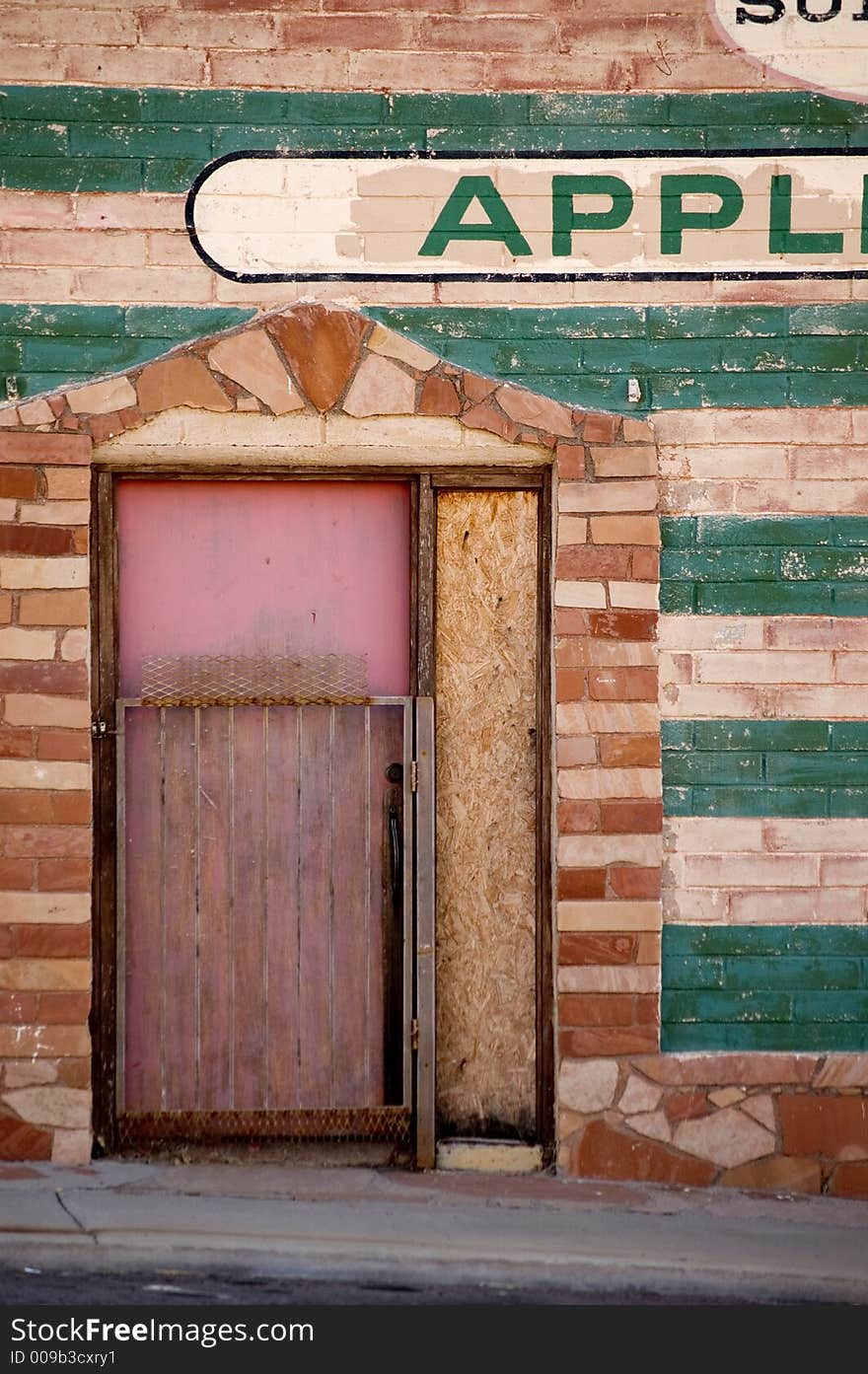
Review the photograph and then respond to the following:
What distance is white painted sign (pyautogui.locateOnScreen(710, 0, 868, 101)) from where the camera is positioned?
16.3ft

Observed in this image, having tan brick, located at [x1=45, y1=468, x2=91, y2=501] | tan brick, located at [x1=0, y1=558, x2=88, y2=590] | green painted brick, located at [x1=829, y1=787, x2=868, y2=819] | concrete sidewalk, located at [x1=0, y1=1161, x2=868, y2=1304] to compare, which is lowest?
concrete sidewalk, located at [x1=0, y1=1161, x2=868, y2=1304]

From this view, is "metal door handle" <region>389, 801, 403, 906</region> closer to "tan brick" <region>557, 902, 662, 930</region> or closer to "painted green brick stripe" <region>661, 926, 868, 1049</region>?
"tan brick" <region>557, 902, 662, 930</region>

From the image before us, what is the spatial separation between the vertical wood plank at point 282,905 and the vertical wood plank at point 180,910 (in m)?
0.27

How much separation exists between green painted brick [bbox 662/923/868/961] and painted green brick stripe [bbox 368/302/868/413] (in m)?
1.86

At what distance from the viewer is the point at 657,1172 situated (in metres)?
4.93

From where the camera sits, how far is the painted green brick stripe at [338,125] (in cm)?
490

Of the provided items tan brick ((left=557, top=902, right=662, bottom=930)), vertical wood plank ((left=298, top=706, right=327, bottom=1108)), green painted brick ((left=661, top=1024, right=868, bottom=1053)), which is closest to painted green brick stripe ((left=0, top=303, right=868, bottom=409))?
tan brick ((left=557, top=902, right=662, bottom=930))

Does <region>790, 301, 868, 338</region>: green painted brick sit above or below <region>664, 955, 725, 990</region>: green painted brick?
above

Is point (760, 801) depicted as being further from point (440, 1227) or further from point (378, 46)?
point (378, 46)

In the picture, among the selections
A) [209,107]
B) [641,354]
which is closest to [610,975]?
[641,354]

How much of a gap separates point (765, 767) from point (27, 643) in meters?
2.64

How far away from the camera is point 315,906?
201 inches

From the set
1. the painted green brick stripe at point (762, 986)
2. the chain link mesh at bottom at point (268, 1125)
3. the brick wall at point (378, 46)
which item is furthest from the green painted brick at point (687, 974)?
the brick wall at point (378, 46)

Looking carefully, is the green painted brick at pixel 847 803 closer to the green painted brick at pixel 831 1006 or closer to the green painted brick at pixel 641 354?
the green painted brick at pixel 831 1006
